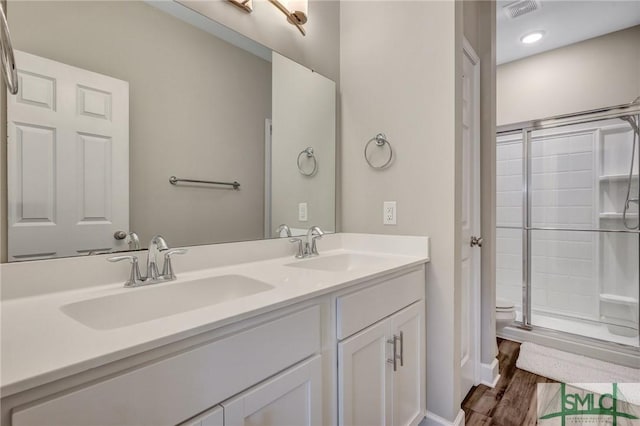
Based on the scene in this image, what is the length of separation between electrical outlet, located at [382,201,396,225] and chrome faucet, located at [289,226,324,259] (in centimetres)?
36

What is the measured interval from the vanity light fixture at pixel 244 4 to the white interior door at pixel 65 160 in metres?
0.63

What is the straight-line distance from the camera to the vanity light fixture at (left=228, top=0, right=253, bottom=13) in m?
1.33

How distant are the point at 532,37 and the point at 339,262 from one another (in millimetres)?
2615

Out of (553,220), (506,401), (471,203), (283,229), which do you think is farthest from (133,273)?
(553,220)

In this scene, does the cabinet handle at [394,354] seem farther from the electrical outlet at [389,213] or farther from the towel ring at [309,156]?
the towel ring at [309,156]

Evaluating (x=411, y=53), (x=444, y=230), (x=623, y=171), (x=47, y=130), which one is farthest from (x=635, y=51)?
(x=47, y=130)

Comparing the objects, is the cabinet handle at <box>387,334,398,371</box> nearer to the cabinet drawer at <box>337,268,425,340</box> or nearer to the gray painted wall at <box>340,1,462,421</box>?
the cabinet drawer at <box>337,268,425,340</box>

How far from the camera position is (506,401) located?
1.76m

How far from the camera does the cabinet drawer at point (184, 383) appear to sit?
497 millimetres

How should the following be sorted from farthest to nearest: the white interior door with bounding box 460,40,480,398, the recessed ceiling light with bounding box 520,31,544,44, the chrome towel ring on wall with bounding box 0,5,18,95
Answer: the recessed ceiling light with bounding box 520,31,544,44 → the white interior door with bounding box 460,40,480,398 → the chrome towel ring on wall with bounding box 0,5,18,95

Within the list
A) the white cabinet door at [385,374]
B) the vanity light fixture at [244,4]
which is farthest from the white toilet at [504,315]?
the vanity light fixture at [244,4]

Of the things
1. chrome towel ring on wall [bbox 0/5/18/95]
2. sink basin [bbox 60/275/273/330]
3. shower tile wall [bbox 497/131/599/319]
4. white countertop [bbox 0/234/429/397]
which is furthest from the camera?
shower tile wall [bbox 497/131/599/319]

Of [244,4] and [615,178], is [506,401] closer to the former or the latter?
[615,178]

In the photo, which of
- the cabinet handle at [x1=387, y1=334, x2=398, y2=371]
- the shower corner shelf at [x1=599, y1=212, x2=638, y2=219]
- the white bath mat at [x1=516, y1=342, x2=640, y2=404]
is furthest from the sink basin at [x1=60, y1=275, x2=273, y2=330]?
the shower corner shelf at [x1=599, y1=212, x2=638, y2=219]
